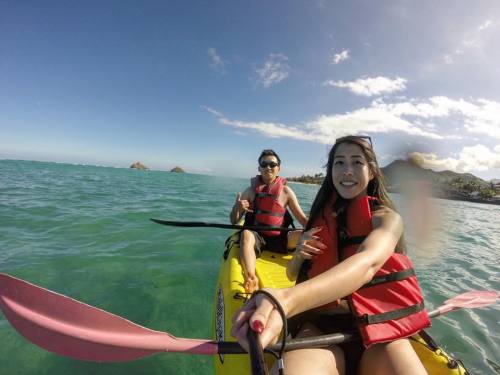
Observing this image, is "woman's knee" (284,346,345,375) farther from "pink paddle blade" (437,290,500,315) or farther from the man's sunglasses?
the man's sunglasses

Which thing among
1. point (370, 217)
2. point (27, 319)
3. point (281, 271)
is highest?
point (370, 217)

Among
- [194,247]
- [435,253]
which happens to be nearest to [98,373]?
[194,247]

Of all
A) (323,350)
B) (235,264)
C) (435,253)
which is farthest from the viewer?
(435,253)

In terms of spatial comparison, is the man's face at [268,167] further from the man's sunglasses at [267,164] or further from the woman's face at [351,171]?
the woman's face at [351,171]

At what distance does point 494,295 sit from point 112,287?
17.7 ft

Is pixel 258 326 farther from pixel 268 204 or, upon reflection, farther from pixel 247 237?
pixel 268 204

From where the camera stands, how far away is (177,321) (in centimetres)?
382

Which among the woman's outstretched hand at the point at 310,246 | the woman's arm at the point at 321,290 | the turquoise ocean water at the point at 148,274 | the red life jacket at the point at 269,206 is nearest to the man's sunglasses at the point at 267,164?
the red life jacket at the point at 269,206

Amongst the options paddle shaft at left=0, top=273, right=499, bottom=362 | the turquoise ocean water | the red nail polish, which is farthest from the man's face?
the red nail polish

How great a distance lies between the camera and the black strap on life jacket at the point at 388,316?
1655 millimetres

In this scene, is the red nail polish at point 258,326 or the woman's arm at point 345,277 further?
the woman's arm at point 345,277

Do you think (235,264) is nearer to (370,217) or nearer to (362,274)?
(370,217)

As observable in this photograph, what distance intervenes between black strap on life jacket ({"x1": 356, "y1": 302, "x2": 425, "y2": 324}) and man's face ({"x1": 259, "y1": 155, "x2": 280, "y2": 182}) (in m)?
3.70

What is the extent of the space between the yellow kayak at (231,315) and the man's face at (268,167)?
1369 millimetres
